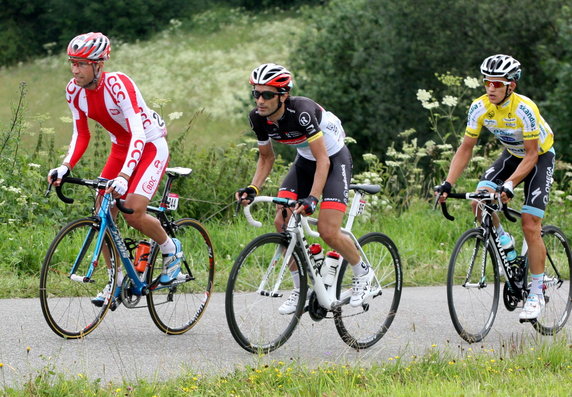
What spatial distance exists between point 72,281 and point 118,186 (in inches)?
40.1

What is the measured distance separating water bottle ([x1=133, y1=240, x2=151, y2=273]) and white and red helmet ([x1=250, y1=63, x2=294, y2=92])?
1.52 meters

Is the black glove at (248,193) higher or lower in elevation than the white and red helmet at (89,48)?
lower

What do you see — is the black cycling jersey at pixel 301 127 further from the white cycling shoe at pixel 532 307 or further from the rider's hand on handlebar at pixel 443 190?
the white cycling shoe at pixel 532 307

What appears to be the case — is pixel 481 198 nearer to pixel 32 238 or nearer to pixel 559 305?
pixel 559 305

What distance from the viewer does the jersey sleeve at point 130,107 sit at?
6.78m

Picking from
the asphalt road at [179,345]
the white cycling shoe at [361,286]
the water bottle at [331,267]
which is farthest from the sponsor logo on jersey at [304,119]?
the asphalt road at [179,345]

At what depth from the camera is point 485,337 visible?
7.72 metres

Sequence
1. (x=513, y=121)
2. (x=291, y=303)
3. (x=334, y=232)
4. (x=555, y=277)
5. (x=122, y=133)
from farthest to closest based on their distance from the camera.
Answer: (x=555, y=277), (x=513, y=121), (x=122, y=133), (x=334, y=232), (x=291, y=303)

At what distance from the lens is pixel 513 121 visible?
7488 mm

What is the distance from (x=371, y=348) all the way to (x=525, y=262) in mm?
1622

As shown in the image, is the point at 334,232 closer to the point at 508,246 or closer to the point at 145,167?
the point at 145,167

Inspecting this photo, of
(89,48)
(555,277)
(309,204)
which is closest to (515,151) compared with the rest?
(555,277)

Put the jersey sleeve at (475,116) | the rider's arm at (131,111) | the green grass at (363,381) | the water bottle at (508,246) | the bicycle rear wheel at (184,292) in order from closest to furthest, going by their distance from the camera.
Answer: the green grass at (363,381) → the rider's arm at (131,111) → the bicycle rear wheel at (184,292) → the jersey sleeve at (475,116) → the water bottle at (508,246)

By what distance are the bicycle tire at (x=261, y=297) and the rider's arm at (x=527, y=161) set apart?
1.95 m
